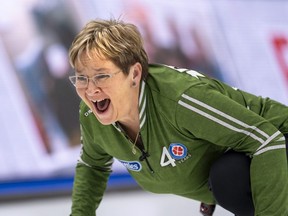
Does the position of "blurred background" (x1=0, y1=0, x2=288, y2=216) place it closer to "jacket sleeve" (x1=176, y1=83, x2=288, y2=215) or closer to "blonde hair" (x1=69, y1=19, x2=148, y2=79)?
"jacket sleeve" (x1=176, y1=83, x2=288, y2=215)

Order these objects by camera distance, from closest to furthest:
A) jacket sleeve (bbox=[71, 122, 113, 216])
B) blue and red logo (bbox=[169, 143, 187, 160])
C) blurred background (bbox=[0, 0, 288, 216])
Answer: blue and red logo (bbox=[169, 143, 187, 160]) < jacket sleeve (bbox=[71, 122, 113, 216]) < blurred background (bbox=[0, 0, 288, 216])

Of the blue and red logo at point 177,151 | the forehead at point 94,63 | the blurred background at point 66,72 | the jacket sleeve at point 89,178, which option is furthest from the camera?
the blurred background at point 66,72

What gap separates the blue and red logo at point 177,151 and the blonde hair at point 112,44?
19 cm

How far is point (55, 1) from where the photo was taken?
2.34 m

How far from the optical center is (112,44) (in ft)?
3.68

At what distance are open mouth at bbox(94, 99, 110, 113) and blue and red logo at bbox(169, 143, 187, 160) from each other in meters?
0.17

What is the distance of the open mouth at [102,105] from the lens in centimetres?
116

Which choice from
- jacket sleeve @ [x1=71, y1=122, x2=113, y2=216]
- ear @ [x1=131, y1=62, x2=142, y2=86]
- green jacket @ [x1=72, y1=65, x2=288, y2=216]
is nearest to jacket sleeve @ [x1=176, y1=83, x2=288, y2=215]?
green jacket @ [x1=72, y1=65, x2=288, y2=216]

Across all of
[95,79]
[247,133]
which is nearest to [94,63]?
[95,79]

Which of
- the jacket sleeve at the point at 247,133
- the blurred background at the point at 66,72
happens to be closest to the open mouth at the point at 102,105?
the jacket sleeve at the point at 247,133

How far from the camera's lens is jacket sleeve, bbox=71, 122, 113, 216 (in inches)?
53.8

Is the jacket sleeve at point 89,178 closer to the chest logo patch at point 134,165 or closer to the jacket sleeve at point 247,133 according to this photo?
the chest logo patch at point 134,165

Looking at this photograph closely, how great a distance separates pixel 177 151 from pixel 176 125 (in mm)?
79

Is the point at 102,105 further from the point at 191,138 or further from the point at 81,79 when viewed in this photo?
the point at 191,138
